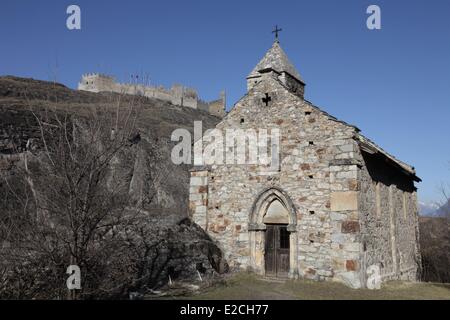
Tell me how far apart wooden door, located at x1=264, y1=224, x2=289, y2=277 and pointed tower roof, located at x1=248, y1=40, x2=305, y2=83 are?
7.73 meters

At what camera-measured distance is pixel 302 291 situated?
10992mm

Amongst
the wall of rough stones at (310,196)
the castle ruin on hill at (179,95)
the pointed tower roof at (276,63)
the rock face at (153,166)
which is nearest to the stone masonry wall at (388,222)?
the wall of rough stones at (310,196)

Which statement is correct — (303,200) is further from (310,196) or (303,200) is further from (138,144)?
(138,144)

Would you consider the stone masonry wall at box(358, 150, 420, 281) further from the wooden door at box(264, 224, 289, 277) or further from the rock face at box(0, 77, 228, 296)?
the rock face at box(0, 77, 228, 296)

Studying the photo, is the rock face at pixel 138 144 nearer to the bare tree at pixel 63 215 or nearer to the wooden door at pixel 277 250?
the wooden door at pixel 277 250

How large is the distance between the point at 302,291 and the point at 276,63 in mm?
10848

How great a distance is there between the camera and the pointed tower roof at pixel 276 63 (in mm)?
17967

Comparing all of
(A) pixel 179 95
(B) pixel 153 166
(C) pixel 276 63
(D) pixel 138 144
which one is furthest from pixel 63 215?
(A) pixel 179 95

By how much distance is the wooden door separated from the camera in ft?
43.8

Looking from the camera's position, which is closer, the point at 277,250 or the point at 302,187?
the point at 302,187

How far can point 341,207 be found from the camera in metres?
12.1

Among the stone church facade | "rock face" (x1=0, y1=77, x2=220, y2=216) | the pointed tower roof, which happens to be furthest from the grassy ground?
the pointed tower roof

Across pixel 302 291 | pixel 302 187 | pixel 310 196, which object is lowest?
pixel 302 291

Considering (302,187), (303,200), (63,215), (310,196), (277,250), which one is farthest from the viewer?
(277,250)
